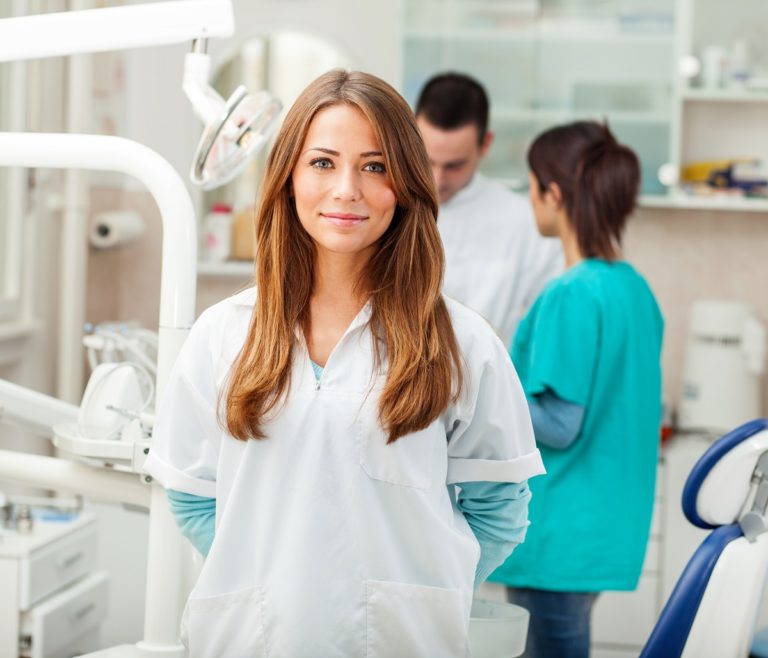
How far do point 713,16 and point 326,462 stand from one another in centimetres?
268

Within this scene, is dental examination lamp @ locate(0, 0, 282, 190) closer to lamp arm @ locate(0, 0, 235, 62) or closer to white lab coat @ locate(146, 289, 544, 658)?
lamp arm @ locate(0, 0, 235, 62)

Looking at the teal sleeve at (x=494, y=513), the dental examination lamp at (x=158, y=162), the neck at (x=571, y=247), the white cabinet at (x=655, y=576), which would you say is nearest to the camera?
the teal sleeve at (x=494, y=513)

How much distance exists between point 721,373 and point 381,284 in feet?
7.64

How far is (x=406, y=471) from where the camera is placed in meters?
1.29

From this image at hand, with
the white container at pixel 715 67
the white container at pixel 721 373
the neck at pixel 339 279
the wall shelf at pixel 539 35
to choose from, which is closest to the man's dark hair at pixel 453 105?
the wall shelf at pixel 539 35

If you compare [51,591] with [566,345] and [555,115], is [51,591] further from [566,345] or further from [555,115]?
[555,115]

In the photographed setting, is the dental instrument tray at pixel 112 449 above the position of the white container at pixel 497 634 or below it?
above

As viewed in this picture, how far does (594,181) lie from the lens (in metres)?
2.02

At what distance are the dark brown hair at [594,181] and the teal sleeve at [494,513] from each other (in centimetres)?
70

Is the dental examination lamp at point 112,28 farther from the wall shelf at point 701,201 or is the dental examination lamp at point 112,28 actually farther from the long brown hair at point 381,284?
the wall shelf at point 701,201

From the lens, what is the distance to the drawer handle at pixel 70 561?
2.26m

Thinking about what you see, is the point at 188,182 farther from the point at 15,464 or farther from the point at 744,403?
the point at 15,464

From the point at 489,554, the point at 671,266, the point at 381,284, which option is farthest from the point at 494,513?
the point at 671,266

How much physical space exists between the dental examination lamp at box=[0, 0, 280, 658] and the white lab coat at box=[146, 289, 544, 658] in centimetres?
20
